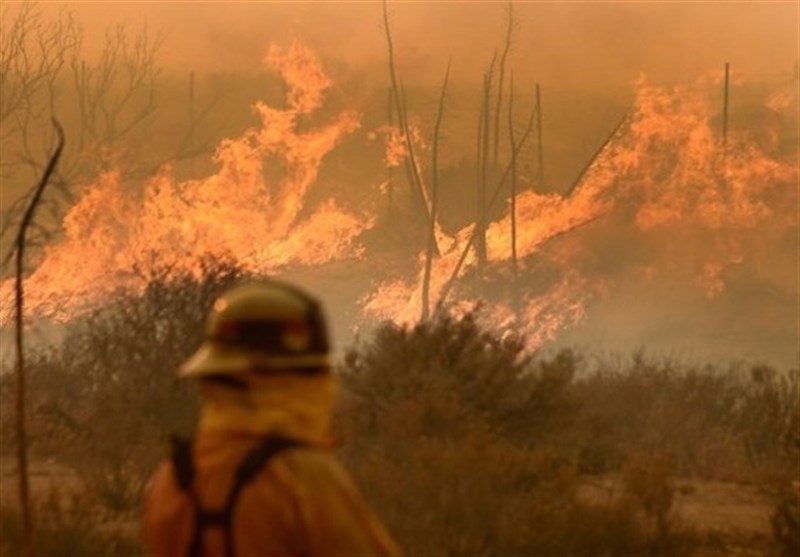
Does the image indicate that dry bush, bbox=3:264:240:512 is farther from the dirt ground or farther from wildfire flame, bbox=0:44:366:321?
wildfire flame, bbox=0:44:366:321

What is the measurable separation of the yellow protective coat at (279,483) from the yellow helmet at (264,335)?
0.14 ft

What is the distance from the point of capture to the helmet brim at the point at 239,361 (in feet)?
15.7

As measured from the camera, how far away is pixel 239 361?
482 centimetres

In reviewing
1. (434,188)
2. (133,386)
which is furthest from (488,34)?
(133,386)

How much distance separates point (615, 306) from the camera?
51469 mm

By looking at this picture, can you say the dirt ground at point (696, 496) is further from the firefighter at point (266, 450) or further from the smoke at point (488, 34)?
the smoke at point (488, 34)

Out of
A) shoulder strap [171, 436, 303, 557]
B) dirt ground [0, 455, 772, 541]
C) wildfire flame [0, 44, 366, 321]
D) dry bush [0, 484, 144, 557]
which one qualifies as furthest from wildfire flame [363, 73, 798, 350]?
shoulder strap [171, 436, 303, 557]

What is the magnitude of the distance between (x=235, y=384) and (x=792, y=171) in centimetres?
4904

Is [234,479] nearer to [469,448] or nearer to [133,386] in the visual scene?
[469,448]

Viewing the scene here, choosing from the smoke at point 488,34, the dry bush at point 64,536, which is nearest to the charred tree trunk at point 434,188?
the smoke at point 488,34

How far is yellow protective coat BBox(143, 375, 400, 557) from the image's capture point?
478cm

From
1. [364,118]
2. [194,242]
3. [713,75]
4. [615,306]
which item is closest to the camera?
[194,242]

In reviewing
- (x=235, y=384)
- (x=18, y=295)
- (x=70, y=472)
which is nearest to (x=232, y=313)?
(x=235, y=384)

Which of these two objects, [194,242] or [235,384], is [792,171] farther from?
[235,384]
